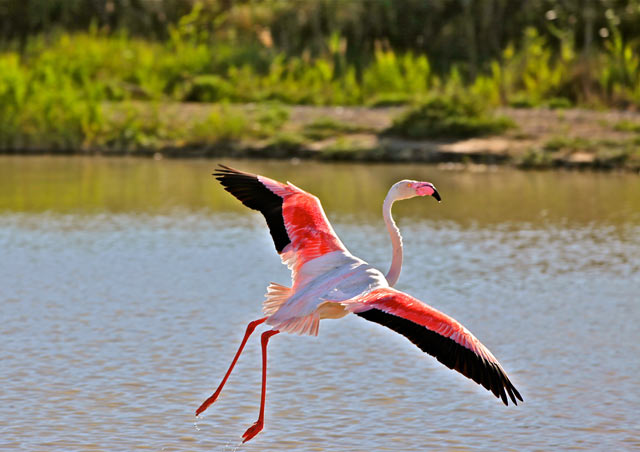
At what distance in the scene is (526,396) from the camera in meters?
7.15

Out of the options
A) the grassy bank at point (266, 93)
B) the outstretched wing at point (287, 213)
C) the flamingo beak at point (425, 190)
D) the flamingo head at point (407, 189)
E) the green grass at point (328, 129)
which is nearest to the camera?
the flamingo beak at point (425, 190)

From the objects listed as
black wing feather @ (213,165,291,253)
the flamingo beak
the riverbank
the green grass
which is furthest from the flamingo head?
the green grass

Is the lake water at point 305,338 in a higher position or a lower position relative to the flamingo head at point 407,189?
lower

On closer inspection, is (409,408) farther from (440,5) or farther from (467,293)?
(440,5)

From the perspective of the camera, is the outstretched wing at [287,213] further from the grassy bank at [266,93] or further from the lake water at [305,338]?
the grassy bank at [266,93]


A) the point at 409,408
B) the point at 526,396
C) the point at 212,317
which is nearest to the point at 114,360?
the point at 212,317

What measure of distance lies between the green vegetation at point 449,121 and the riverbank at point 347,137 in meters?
0.13

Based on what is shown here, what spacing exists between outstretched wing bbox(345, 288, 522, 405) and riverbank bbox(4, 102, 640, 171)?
39.7ft

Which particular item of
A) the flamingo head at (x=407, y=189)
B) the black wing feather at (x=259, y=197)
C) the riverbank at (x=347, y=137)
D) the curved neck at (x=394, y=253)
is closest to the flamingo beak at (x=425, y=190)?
the flamingo head at (x=407, y=189)

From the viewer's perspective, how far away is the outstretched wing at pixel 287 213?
22.6 feet

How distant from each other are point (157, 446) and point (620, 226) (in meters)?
7.95

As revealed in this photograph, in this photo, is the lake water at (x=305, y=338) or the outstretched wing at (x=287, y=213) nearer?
the lake water at (x=305, y=338)

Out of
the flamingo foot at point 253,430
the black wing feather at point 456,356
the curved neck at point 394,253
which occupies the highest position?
the curved neck at point 394,253

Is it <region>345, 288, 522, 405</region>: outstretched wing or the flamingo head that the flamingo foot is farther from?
the flamingo head
